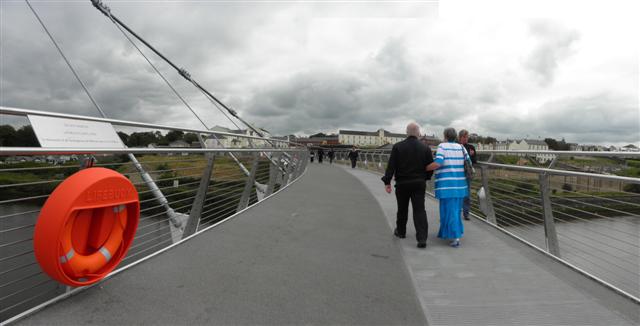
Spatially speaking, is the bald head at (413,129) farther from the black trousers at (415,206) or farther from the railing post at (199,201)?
the railing post at (199,201)

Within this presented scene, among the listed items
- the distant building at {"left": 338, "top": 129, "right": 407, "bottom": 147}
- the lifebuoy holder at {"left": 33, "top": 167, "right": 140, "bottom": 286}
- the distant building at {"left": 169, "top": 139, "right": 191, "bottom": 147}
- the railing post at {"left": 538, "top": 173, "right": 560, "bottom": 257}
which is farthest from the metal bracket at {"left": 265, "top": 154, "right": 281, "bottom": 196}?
the distant building at {"left": 338, "top": 129, "right": 407, "bottom": 147}

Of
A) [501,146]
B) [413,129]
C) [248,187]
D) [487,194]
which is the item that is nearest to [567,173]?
[413,129]

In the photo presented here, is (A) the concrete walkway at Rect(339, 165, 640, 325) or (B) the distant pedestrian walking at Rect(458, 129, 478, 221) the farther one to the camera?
(B) the distant pedestrian walking at Rect(458, 129, 478, 221)

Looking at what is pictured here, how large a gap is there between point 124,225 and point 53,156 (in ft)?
2.16

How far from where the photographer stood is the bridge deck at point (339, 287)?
8.27 feet

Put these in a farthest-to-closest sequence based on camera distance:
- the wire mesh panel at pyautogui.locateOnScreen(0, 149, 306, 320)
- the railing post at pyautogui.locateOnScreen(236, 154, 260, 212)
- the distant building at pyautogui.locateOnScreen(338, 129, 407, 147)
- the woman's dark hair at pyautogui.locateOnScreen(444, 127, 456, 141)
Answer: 1. the distant building at pyautogui.locateOnScreen(338, 129, 407, 147)
2. the railing post at pyautogui.locateOnScreen(236, 154, 260, 212)
3. the woman's dark hair at pyautogui.locateOnScreen(444, 127, 456, 141)
4. the wire mesh panel at pyautogui.locateOnScreen(0, 149, 306, 320)

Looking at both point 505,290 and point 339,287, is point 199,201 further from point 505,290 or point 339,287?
point 505,290

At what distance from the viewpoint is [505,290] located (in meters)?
3.13

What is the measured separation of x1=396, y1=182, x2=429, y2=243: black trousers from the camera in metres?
4.53

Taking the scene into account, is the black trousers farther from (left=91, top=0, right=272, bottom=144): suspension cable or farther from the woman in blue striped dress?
(left=91, top=0, right=272, bottom=144): suspension cable

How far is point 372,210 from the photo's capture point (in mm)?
7043

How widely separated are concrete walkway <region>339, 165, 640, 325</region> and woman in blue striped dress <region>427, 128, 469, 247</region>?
1.06ft

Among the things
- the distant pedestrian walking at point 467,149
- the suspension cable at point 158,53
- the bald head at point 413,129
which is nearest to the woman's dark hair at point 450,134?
the bald head at point 413,129

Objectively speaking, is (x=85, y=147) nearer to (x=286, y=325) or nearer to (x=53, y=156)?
(x=53, y=156)
